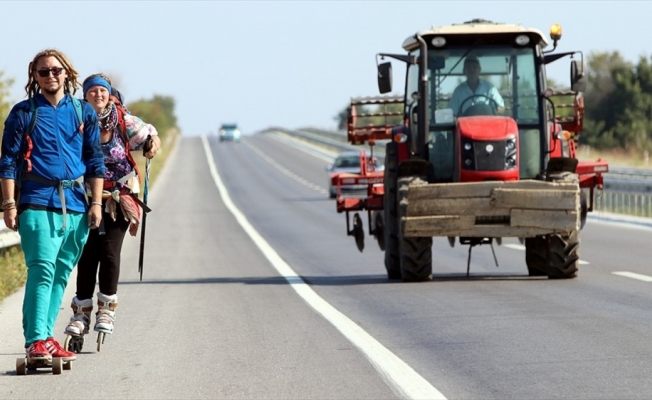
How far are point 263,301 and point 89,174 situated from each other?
Answer: 5.13 m

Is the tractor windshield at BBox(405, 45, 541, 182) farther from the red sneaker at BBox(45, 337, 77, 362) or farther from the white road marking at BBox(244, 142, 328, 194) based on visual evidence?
the white road marking at BBox(244, 142, 328, 194)

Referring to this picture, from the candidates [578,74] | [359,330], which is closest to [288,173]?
[578,74]

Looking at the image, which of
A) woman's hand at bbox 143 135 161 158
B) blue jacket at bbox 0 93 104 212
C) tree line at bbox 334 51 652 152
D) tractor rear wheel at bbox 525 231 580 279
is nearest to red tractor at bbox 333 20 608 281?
tractor rear wheel at bbox 525 231 580 279

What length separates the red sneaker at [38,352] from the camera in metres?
8.70

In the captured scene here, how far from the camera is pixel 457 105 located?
54.1 ft

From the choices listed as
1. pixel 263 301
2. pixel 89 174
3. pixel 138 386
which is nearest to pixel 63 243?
pixel 89 174

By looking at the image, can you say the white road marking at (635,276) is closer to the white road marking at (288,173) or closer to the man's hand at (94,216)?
the man's hand at (94,216)

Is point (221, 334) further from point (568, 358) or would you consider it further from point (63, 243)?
point (568, 358)

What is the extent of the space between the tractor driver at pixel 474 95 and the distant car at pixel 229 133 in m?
107

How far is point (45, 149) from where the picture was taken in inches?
347

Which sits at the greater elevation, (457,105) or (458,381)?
(457,105)

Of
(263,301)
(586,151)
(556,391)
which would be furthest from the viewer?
(586,151)

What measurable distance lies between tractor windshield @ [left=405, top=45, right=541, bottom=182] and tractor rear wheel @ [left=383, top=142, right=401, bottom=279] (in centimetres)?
53

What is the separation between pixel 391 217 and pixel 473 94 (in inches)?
66.2
